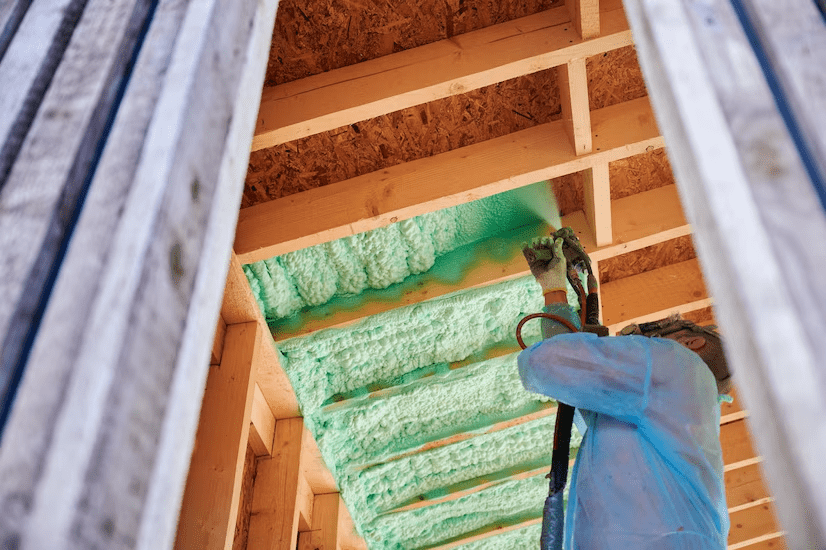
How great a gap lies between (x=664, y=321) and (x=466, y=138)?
3.30 feet

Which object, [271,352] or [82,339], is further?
[271,352]

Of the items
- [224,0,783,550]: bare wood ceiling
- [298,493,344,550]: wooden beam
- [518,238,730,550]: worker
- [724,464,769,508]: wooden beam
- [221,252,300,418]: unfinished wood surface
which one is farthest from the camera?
[724,464,769,508]: wooden beam

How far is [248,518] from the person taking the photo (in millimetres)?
3072

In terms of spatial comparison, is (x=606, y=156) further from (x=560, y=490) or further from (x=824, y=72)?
(x=824, y=72)

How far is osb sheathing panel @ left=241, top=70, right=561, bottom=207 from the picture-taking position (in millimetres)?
2682

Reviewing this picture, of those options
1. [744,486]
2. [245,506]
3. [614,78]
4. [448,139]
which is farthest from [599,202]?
[744,486]

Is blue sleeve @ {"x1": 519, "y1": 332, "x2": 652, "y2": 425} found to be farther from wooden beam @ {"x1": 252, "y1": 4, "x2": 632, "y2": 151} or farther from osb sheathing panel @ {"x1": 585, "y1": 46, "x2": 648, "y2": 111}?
osb sheathing panel @ {"x1": 585, "y1": 46, "x2": 648, "y2": 111}

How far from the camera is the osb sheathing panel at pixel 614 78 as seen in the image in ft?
8.67

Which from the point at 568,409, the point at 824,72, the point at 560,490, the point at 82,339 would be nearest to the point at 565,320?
the point at 568,409

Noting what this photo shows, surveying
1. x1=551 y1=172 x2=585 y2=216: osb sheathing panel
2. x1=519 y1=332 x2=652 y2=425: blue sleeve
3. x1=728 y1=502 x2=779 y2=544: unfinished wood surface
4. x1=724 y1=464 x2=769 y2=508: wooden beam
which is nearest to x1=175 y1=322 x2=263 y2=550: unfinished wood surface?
x1=519 y1=332 x2=652 y2=425: blue sleeve

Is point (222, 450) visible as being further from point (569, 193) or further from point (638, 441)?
point (569, 193)

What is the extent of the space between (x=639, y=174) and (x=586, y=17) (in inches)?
38.9

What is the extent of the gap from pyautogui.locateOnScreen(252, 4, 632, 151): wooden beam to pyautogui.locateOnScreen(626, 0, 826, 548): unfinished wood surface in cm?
Result: 164

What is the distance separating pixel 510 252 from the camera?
10.1 ft
